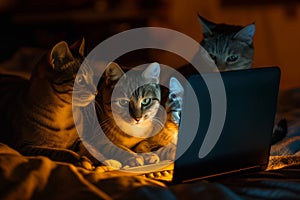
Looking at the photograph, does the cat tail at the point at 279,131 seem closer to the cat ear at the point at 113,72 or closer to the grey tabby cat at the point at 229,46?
the grey tabby cat at the point at 229,46

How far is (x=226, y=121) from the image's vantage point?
2.99 ft

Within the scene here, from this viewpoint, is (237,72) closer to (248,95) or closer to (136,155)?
(248,95)

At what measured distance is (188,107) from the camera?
0.85 m

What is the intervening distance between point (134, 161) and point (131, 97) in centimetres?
17

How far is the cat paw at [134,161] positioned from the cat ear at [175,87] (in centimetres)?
18

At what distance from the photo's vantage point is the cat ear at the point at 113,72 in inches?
43.8

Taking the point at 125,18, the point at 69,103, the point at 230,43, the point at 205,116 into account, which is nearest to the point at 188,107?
the point at 205,116

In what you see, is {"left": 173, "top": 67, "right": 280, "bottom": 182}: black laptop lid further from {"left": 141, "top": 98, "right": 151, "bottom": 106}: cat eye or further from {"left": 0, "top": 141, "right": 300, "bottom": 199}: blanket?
{"left": 141, "top": 98, "right": 151, "bottom": 106}: cat eye

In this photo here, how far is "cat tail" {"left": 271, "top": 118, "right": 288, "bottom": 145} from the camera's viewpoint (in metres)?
1.24

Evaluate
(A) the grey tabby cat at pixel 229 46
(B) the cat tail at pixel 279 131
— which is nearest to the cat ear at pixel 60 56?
(A) the grey tabby cat at pixel 229 46

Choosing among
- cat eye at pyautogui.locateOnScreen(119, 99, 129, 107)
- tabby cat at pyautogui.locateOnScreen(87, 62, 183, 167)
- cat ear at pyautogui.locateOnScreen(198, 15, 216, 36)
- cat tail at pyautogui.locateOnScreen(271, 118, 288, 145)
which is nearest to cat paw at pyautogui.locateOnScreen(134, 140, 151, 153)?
tabby cat at pyautogui.locateOnScreen(87, 62, 183, 167)

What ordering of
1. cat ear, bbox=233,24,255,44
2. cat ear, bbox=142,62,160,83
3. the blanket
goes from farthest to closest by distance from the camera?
cat ear, bbox=233,24,255,44
cat ear, bbox=142,62,160,83
the blanket

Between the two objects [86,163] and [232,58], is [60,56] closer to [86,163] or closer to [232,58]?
[86,163]

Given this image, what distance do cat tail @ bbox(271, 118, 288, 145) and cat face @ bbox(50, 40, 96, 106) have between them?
1.70 feet
